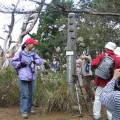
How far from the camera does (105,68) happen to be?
7020mm

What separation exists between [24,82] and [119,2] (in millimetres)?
3130

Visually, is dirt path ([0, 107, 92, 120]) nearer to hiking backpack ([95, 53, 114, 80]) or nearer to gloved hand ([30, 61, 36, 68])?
gloved hand ([30, 61, 36, 68])

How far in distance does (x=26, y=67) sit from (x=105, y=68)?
6.24 ft

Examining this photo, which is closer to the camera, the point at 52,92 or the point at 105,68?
the point at 105,68

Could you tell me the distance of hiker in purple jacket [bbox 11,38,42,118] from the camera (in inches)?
313

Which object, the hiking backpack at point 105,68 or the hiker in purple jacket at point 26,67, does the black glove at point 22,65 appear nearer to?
the hiker in purple jacket at point 26,67

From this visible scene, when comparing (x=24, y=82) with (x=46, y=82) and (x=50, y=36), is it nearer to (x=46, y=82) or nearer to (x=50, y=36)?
(x=46, y=82)

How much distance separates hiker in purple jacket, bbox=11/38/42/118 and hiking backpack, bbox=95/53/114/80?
5.27ft

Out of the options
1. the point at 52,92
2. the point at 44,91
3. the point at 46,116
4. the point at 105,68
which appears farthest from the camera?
the point at 44,91

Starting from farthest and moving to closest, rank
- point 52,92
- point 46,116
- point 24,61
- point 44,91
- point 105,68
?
point 44,91
point 52,92
point 46,116
point 24,61
point 105,68

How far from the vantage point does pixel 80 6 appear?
Answer: 7797 millimetres

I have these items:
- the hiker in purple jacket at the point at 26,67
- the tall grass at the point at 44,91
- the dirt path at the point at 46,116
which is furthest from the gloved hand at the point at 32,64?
the dirt path at the point at 46,116

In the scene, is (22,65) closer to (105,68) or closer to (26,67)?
(26,67)

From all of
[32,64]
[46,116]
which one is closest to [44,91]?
[46,116]
